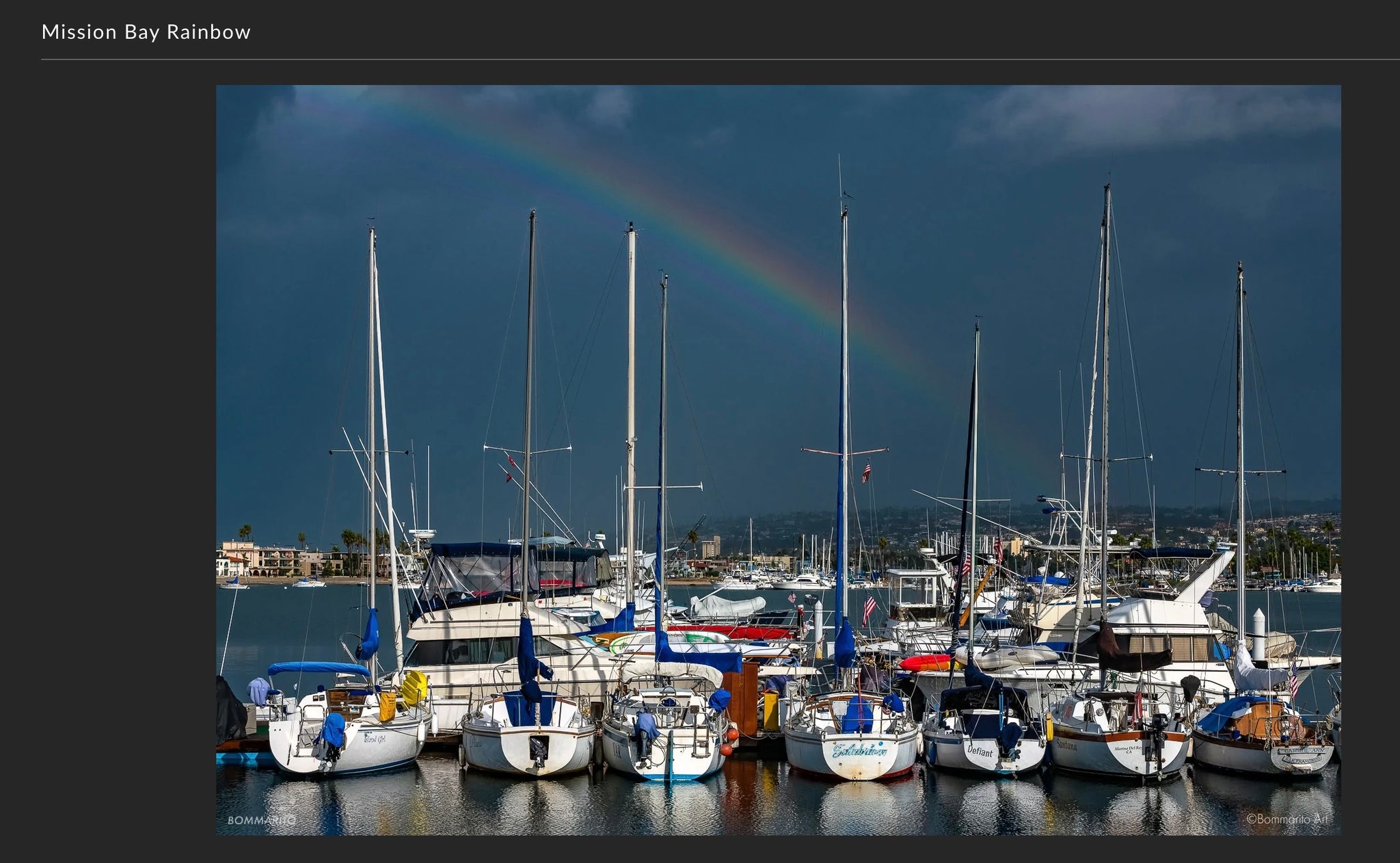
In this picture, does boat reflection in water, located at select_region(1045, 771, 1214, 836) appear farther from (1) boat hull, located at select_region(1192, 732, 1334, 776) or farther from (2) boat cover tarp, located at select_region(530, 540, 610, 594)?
(2) boat cover tarp, located at select_region(530, 540, 610, 594)

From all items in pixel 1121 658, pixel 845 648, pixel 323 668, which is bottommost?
pixel 323 668

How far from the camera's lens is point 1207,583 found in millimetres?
40219

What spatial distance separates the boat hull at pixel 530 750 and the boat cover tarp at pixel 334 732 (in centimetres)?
301

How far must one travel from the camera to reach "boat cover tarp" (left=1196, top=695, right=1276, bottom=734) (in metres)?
30.1

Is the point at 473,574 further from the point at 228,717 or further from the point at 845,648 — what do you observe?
the point at 845,648

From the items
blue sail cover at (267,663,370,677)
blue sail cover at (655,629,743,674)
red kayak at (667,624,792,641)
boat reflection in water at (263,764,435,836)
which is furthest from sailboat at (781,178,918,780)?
red kayak at (667,624,792,641)

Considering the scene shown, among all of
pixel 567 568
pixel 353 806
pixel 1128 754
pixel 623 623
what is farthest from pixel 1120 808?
pixel 567 568

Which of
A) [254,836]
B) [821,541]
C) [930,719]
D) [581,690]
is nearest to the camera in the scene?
[254,836]

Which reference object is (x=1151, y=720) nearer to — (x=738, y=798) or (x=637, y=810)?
→ (x=738, y=798)

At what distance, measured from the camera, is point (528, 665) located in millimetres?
29578

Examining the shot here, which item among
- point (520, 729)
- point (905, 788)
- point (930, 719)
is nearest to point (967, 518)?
point (930, 719)

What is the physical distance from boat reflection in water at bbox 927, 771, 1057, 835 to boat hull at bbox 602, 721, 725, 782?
483cm

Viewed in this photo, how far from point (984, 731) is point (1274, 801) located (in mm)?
6088

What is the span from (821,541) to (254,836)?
17895 centimetres
